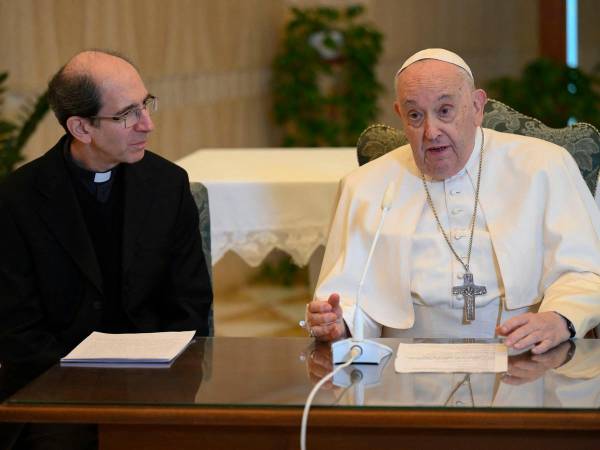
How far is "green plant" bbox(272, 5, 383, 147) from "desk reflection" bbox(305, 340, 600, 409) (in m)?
6.85

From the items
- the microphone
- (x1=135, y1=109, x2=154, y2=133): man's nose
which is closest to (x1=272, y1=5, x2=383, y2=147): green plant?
(x1=135, y1=109, x2=154, y2=133): man's nose

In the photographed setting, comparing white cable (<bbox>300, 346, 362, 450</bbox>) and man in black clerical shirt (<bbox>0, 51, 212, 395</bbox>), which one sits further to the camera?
man in black clerical shirt (<bbox>0, 51, 212, 395</bbox>)

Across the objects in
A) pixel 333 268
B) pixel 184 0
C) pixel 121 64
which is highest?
pixel 184 0

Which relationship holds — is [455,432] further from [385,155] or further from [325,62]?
[325,62]

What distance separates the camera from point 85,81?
145 inches

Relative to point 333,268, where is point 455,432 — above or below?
below

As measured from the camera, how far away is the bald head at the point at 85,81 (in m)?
3.69

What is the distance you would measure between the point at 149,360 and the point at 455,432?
33.7 inches

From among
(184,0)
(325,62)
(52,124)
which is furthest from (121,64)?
Result: (325,62)

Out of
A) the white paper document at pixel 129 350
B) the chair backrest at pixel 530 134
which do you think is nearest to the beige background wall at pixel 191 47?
the chair backrest at pixel 530 134

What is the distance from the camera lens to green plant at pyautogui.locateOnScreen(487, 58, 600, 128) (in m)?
11.2

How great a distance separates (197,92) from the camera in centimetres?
852

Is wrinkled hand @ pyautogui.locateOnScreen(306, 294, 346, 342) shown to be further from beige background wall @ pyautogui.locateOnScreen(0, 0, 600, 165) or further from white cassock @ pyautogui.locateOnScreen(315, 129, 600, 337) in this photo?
beige background wall @ pyautogui.locateOnScreen(0, 0, 600, 165)

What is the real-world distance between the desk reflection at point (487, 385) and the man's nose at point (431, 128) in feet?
3.13
